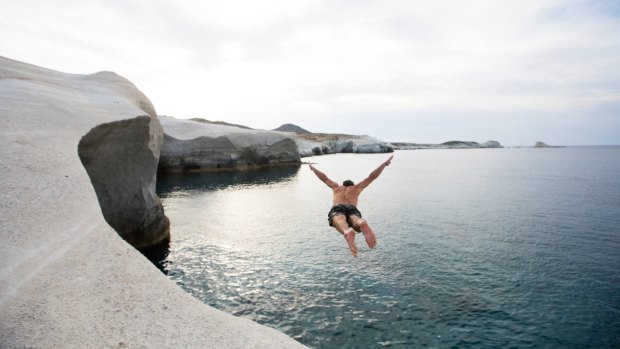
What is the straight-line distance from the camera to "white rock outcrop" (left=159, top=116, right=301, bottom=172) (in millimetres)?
46219

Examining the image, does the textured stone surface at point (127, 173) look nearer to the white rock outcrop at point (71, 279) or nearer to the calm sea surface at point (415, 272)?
the calm sea surface at point (415, 272)

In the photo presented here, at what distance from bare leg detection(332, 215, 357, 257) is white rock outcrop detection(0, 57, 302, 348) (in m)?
2.63

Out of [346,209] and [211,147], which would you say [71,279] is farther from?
[211,147]

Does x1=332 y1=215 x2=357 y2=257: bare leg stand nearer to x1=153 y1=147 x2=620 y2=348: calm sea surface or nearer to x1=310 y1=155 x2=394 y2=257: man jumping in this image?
x1=310 y1=155 x2=394 y2=257: man jumping

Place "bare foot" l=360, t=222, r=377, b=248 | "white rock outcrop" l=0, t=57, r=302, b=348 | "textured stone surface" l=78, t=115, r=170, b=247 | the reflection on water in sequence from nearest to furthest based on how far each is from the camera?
"white rock outcrop" l=0, t=57, r=302, b=348 → "bare foot" l=360, t=222, r=377, b=248 → "textured stone surface" l=78, t=115, r=170, b=247 → the reflection on water

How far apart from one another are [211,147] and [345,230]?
144ft

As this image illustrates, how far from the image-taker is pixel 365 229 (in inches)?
306

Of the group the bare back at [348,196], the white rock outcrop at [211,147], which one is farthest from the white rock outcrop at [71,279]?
the white rock outcrop at [211,147]

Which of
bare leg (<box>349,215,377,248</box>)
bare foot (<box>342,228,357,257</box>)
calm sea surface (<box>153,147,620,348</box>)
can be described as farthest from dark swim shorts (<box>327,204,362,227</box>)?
calm sea surface (<box>153,147,620,348</box>)

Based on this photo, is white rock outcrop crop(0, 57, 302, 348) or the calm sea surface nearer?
white rock outcrop crop(0, 57, 302, 348)

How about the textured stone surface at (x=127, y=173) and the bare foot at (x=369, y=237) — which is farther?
the textured stone surface at (x=127, y=173)

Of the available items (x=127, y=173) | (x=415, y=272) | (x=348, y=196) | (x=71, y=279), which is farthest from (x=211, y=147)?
(x=71, y=279)

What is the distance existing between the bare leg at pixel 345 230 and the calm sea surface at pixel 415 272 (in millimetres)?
3278

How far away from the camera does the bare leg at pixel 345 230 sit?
7371mm
